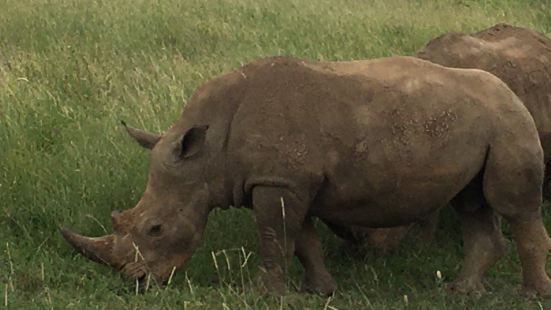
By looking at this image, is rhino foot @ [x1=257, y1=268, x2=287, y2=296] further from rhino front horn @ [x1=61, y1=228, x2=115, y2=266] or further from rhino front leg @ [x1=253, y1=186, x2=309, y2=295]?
rhino front horn @ [x1=61, y1=228, x2=115, y2=266]

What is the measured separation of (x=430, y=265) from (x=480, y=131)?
1.41 m

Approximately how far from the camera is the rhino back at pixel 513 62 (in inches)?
279

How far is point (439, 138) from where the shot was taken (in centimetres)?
559

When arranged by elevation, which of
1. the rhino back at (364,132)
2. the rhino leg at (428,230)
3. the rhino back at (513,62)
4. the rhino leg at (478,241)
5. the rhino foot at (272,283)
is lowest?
the rhino leg at (428,230)

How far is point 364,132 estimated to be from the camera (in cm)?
552

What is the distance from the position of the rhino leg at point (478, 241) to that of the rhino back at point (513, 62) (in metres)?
1.17

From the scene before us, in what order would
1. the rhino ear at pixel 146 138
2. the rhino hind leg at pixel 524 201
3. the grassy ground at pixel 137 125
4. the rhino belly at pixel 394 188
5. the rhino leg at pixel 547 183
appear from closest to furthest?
1. the rhino belly at pixel 394 188
2. the rhino hind leg at pixel 524 201
3. the grassy ground at pixel 137 125
4. the rhino ear at pixel 146 138
5. the rhino leg at pixel 547 183

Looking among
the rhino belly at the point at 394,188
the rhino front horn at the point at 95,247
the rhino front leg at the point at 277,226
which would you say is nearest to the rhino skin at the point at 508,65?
the rhino belly at the point at 394,188

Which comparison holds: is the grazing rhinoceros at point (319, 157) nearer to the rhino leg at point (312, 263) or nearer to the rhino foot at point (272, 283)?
the rhino foot at point (272, 283)

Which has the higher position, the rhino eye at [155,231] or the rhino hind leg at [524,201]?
the rhino eye at [155,231]

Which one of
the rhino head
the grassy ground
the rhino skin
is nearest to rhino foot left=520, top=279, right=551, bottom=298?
the grassy ground

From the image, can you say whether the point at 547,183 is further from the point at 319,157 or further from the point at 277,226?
the point at 277,226

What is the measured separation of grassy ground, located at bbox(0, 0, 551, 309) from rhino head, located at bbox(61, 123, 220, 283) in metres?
0.18

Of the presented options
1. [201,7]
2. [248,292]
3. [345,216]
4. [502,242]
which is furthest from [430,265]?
[201,7]
